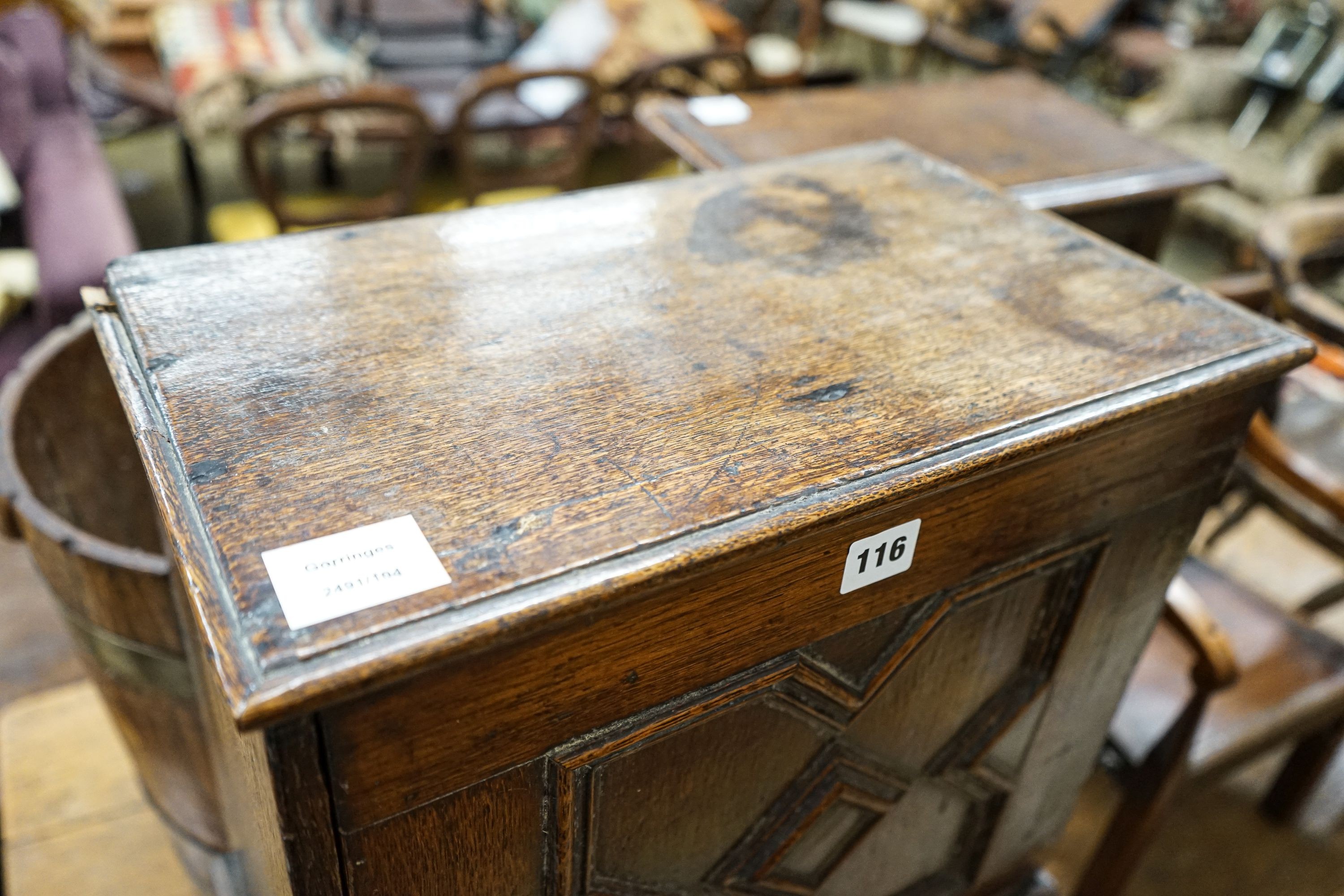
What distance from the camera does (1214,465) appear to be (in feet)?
2.97

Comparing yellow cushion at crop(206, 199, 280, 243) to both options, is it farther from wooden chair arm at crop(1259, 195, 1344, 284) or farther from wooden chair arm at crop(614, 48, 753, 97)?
wooden chair arm at crop(1259, 195, 1344, 284)

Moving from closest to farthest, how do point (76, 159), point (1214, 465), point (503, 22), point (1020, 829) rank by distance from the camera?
point (1214, 465) → point (1020, 829) → point (76, 159) → point (503, 22)

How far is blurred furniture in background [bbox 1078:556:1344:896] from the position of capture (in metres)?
1.18

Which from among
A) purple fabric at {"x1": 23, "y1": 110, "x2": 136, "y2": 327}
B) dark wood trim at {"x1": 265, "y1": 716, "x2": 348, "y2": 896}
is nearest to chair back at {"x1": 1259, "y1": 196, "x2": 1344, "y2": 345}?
dark wood trim at {"x1": 265, "y1": 716, "x2": 348, "y2": 896}

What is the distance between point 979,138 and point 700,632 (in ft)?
3.98

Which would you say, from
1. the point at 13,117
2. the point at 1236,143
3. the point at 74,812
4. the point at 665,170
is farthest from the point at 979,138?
the point at 1236,143

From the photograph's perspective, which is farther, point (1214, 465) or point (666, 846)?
point (1214, 465)

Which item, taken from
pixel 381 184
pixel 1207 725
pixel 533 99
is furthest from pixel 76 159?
pixel 1207 725

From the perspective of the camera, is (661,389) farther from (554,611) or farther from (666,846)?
(666,846)

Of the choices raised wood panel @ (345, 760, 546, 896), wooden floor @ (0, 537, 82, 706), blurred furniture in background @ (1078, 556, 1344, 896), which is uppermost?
raised wood panel @ (345, 760, 546, 896)

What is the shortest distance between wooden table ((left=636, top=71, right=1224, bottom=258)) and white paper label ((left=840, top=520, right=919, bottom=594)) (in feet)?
2.61

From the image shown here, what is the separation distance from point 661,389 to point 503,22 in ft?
10.2

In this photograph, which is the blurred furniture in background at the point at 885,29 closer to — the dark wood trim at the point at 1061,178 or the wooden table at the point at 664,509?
the dark wood trim at the point at 1061,178

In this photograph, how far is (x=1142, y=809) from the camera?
128 cm
